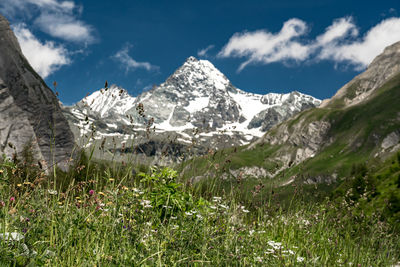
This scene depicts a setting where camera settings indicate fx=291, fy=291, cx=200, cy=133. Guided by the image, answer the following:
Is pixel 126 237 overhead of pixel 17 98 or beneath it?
beneath

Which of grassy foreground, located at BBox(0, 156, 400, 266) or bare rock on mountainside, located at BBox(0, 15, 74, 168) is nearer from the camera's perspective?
grassy foreground, located at BBox(0, 156, 400, 266)

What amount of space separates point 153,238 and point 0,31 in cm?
10550

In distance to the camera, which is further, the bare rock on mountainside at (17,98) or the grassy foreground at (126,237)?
the bare rock on mountainside at (17,98)

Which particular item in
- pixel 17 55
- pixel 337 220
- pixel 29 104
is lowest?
pixel 337 220

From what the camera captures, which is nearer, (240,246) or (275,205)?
(240,246)

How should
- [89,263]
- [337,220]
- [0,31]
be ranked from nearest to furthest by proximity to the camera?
1. [89,263]
2. [337,220]
3. [0,31]

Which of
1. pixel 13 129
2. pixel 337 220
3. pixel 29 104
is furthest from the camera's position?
pixel 29 104

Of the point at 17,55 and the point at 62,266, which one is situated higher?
the point at 17,55

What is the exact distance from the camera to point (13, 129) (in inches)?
2726

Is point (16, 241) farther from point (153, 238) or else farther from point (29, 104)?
point (29, 104)

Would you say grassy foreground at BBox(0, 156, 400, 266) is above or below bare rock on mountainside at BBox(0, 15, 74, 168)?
below

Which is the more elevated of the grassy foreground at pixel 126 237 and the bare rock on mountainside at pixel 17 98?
the bare rock on mountainside at pixel 17 98

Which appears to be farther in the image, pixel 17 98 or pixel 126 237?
pixel 17 98

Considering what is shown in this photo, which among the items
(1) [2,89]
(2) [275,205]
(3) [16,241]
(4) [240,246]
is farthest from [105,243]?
(1) [2,89]
